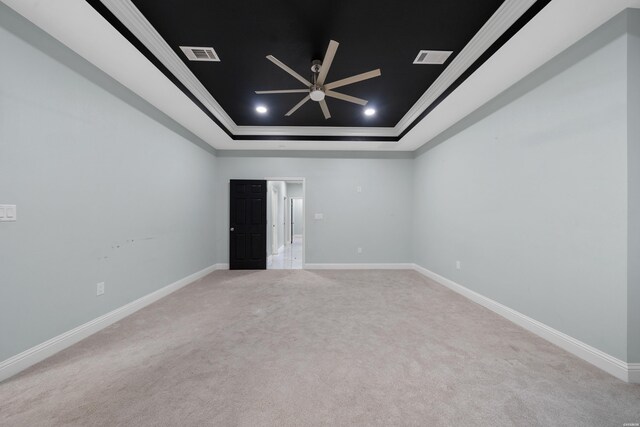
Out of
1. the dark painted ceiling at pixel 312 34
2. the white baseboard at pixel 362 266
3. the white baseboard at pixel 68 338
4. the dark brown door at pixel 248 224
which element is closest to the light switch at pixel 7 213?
the white baseboard at pixel 68 338

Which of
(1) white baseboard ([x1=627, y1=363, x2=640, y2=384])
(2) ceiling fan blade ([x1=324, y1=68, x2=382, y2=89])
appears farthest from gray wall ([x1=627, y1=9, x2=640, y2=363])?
(2) ceiling fan blade ([x1=324, y1=68, x2=382, y2=89])

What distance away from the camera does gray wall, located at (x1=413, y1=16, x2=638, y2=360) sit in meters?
1.91

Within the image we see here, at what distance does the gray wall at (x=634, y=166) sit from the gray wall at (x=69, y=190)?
4643 mm

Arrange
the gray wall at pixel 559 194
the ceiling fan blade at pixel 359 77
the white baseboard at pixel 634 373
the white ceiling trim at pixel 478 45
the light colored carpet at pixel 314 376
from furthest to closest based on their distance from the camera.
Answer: the ceiling fan blade at pixel 359 77 → the white ceiling trim at pixel 478 45 → the gray wall at pixel 559 194 → the white baseboard at pixel 634 373 → the light colored carpet at pixel 314 376

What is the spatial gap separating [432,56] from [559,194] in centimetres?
198

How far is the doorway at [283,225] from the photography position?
6254 millimetres

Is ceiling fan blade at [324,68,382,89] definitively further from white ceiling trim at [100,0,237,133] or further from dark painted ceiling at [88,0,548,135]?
white ceiling trim at [100,0,237,133]

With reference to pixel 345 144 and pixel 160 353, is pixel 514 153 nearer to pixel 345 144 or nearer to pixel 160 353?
pixel 345 144

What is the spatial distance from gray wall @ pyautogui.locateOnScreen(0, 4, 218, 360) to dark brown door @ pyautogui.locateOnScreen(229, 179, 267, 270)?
195 cm

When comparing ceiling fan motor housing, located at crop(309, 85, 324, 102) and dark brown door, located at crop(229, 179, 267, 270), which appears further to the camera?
dark brown door, located at crop(229, 179, 267, 270)

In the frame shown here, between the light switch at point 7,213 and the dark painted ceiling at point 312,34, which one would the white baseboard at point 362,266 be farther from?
the light switch at point 7,213

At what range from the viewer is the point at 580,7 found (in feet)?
6.03

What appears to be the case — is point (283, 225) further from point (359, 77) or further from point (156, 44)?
point (359, 77)

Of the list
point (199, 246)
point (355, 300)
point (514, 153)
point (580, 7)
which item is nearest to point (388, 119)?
point (514, 153)
